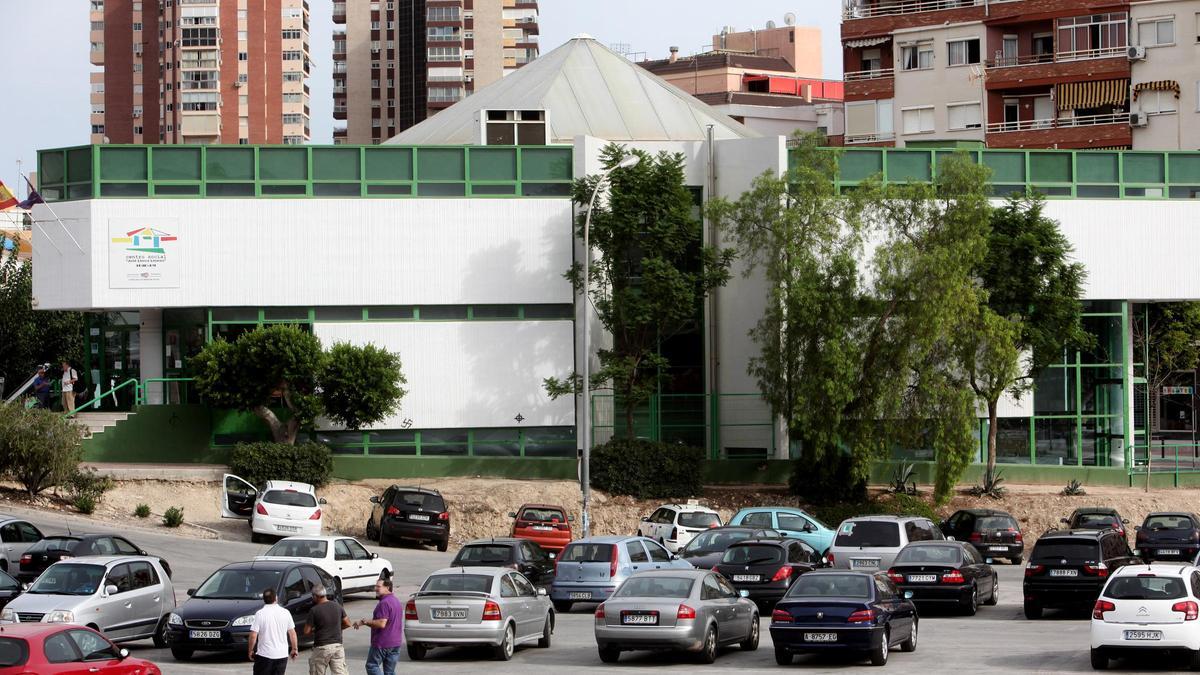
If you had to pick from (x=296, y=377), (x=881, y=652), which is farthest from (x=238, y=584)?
(x=296, y=377)

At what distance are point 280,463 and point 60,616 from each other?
69.9 feet

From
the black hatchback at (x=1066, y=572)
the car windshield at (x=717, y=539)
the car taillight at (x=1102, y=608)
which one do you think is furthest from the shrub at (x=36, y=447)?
the car taillight at (x=1102, y=608)

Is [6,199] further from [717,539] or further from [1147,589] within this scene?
[1147,589]

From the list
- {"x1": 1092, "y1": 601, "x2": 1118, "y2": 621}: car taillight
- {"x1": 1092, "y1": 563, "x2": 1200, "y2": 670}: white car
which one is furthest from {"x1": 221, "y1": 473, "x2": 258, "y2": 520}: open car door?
{"x1": 1092, "y1": 563, "x2": 1200, "y2": 670}: white car

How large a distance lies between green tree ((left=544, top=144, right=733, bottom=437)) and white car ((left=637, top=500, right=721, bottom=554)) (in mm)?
8009

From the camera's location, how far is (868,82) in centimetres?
8031

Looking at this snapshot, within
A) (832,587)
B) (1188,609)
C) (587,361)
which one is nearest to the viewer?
(1188,609)

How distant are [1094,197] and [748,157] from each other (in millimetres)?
12100

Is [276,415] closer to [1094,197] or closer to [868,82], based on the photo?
[1094,197]

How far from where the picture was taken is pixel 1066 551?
28.0 m

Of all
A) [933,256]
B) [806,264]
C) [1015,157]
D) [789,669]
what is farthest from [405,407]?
[789,669]

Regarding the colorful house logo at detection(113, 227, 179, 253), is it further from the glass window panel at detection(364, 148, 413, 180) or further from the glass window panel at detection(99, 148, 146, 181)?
the glass window panel at detection(364, 148, 413, 180)

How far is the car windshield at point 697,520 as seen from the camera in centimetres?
3881

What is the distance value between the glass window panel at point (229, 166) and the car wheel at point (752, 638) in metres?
28.6
